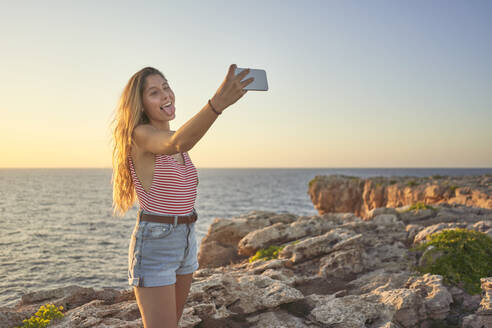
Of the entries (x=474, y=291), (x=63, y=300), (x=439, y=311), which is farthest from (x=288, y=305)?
(x=63, y=300)

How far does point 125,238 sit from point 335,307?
23163 millimetres

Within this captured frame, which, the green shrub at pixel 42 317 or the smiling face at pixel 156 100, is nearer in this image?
the smiling face at pixel 156 100

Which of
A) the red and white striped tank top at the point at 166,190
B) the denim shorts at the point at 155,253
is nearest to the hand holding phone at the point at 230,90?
the red and white striped tank top at the point at 166,190

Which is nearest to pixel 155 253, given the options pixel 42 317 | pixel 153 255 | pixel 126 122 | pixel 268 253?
pixel 153 255

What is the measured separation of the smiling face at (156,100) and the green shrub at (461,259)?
563 centimetres

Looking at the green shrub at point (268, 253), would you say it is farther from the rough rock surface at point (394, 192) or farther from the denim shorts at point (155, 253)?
the rough rock surface at point (394, 192)

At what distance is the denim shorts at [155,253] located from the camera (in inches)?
103

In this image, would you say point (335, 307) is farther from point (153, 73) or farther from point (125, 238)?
point (125, 238)

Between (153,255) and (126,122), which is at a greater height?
(126,122)

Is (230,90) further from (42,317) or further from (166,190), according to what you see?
(42,317)

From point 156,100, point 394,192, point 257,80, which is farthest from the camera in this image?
point 394,192

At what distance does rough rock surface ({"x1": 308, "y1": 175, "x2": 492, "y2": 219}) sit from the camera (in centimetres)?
1903

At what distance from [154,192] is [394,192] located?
2796 centimetres

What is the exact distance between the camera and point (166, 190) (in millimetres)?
2738
